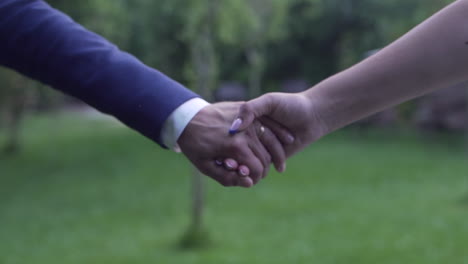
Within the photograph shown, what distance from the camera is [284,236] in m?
8.00

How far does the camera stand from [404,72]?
7.15 feet

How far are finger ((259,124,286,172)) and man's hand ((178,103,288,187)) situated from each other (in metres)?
0.03

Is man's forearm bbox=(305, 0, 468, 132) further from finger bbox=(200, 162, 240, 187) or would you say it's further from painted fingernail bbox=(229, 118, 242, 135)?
finger bbox=(200, 162, 240, 187)

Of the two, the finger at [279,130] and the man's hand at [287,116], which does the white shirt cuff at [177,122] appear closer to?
the man's hand at [287,116]

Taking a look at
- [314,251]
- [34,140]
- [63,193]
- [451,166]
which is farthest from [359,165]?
[34,140]

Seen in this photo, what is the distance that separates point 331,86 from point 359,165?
474 inches

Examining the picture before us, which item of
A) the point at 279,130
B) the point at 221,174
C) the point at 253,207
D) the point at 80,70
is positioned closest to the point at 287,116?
the point at 279,130

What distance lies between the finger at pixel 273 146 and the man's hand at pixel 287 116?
0.02 m

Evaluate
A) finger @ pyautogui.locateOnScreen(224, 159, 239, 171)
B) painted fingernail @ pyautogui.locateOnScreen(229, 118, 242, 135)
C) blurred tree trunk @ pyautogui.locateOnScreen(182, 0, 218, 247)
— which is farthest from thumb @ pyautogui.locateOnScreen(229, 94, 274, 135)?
blurred tree trunk @ pyautogui.locateOnScreen(182, 0, 218, 247)

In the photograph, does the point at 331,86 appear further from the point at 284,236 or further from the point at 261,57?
the point at 261,57

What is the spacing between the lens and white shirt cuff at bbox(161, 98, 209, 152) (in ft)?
7.53

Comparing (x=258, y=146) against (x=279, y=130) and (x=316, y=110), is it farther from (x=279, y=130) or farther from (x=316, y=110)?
(x=316, y=110)

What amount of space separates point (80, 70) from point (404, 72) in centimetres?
110

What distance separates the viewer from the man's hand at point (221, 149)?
2.36 metres
